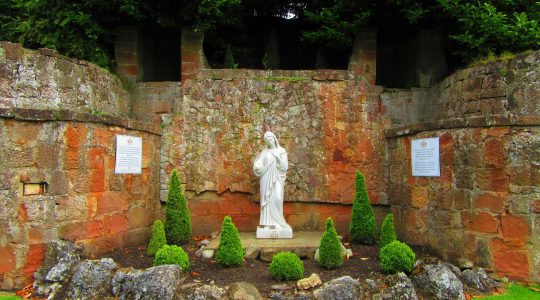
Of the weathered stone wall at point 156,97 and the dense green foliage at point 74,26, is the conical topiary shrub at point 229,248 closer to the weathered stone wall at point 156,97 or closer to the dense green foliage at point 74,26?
the weathered stone wall at point 156,97

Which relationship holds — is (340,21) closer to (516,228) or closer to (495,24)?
(495,24)

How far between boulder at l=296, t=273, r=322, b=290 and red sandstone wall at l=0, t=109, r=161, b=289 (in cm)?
374

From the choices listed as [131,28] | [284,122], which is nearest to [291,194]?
Result: [284,122]

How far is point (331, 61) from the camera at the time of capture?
13.1m

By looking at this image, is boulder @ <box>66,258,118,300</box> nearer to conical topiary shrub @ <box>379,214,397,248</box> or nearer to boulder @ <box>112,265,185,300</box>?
boulder @ <box>112,265,185,300</box>

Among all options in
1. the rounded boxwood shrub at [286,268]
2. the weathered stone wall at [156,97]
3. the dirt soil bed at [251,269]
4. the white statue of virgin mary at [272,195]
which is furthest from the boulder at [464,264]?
the weathered stone wall at [156,97]

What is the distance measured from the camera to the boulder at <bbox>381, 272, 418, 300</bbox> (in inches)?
252

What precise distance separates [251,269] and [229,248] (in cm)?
51

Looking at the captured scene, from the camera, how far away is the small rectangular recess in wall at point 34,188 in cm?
714

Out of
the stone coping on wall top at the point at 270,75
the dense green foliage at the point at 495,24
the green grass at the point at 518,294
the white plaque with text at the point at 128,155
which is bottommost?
the green grass at the point at 518,294

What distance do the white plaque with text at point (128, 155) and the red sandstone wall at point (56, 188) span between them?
12 centimetres

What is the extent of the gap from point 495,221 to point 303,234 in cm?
380

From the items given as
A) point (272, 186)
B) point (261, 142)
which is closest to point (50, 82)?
point (261, 142)

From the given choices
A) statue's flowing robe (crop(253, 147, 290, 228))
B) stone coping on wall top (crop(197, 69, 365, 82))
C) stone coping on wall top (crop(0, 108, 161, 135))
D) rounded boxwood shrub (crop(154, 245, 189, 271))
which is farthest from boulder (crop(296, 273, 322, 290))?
stone coping on wall top (crop(197, 69, 365, 82))
